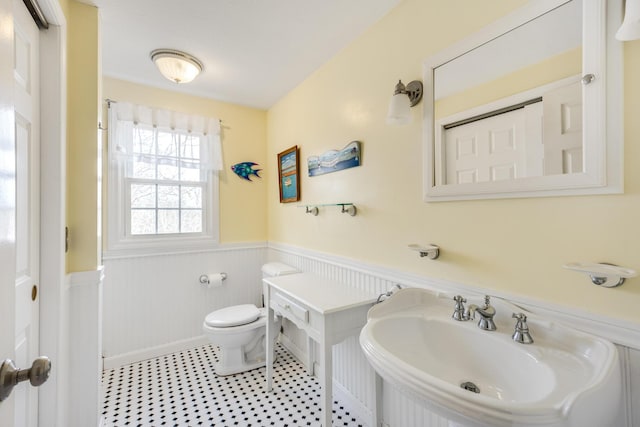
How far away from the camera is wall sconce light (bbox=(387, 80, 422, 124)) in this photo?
1.32 metres

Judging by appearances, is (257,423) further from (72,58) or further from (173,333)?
(72,58)

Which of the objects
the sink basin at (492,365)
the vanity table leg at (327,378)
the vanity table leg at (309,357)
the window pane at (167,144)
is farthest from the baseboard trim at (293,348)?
the window pane at (167,144)

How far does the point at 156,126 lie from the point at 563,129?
279 cm

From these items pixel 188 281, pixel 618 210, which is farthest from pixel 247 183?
pixel 618 210

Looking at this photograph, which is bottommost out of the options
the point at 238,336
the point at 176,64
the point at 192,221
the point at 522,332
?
the point at 238,336

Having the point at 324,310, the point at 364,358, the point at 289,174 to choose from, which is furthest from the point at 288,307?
the point at 289,174

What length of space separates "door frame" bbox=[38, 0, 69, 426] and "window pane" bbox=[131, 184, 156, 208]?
114cm

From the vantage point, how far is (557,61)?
3.01 feet

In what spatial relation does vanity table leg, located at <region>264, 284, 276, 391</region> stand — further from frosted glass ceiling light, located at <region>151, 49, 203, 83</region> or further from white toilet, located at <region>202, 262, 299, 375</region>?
frosted glass ceiling light, located at <region>151, 49, 203, 83</region>

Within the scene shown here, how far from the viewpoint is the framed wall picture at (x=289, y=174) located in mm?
2426

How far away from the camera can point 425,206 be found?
4.41 feet

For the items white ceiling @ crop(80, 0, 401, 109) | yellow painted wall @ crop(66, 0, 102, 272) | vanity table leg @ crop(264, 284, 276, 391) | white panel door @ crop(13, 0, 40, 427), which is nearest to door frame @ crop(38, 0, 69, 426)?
white panel door @ crop(13, 0, 40, 427)

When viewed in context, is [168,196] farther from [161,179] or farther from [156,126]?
[156,126]

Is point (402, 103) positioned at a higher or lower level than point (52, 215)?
higher
